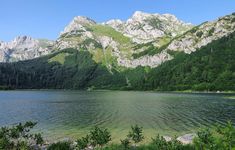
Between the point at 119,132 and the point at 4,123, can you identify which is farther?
the point at 4,123

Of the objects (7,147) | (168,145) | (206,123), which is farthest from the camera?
(206,123)

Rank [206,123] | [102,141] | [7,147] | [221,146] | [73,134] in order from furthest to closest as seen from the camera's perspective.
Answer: [206,123] < [73,134] < [102,141] < [7,147] < [221,146]

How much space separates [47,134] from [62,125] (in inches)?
599

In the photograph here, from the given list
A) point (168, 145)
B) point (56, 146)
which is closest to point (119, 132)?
→ point (56, 146)

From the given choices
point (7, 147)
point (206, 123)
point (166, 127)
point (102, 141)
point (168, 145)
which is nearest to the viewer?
point (168, 145)

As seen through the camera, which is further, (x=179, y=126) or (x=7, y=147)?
(x=179, y=126)

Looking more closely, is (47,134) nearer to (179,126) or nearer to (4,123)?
(4,123)

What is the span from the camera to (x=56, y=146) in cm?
3597

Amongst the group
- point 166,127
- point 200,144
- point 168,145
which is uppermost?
point 200,144

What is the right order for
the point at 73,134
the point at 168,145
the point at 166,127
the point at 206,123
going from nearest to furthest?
the point at 168,145 < the point at 73,134 < the point at 166,127 < the point at 206,123

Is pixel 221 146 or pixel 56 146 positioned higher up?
pixel 221 146

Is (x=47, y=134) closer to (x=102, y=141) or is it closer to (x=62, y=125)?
(x=62, y=125)

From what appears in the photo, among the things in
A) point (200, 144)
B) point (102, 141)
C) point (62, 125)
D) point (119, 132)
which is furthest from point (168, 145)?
point (62, 125)

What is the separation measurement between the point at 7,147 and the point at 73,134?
31.0 metres
